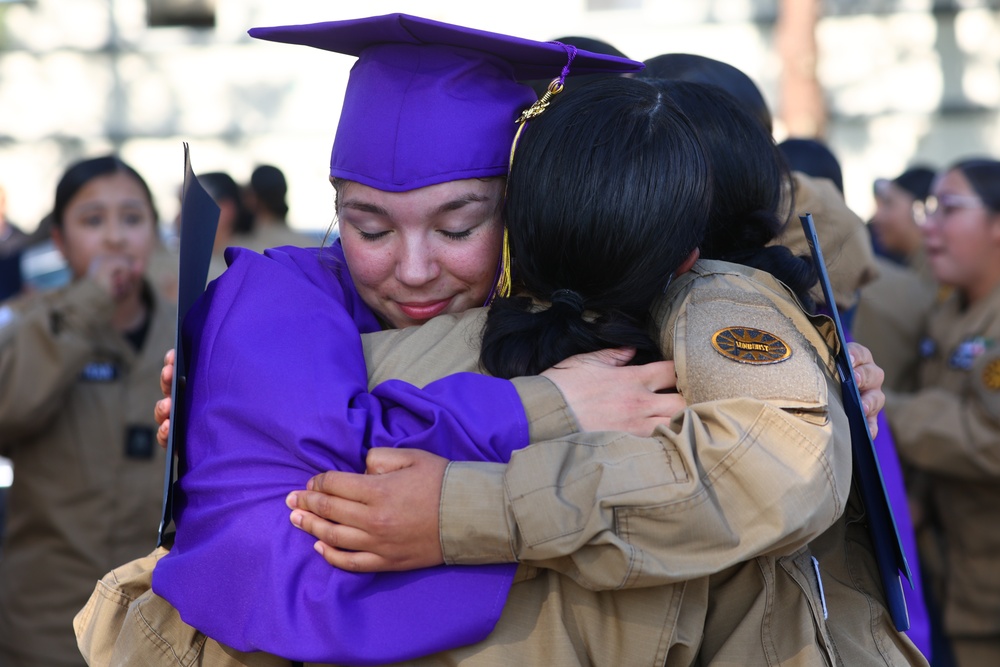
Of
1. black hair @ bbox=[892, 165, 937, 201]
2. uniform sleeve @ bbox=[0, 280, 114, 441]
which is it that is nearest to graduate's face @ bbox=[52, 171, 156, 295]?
uniform sleeve @ bbox=[0, 280, 114, 441]

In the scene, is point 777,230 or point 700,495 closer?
point 700,495

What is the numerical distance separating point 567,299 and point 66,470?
3002 mm

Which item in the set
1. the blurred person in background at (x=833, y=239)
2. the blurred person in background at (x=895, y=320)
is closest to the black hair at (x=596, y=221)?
the blurred person in background at (x=833, y=239)

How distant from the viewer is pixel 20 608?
13.9ft

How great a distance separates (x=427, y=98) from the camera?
207 centimetres

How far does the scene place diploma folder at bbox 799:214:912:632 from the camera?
6.16ft

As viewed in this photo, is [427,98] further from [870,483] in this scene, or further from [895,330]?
[895,330]

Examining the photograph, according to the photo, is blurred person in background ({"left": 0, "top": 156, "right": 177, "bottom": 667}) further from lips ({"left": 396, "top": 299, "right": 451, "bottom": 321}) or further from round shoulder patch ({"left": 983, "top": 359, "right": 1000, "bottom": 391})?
round shoulder patch ({"left": 983, "top": 359, "right": 1000, "bottom": 391})

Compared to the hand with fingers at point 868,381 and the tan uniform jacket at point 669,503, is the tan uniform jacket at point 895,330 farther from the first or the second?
the tan uniform jacket at point 669,503

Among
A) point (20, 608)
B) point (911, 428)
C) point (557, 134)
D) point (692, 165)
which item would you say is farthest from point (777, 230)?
point (20, 608)

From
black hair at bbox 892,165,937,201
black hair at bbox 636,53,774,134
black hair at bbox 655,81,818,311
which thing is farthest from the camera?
black hair at bbox 892,165,937,201

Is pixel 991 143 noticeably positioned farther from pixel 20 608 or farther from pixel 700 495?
pixel 700 495

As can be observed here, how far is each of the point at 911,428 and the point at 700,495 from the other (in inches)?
122

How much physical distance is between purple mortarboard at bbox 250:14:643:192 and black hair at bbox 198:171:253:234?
17.0 feet
